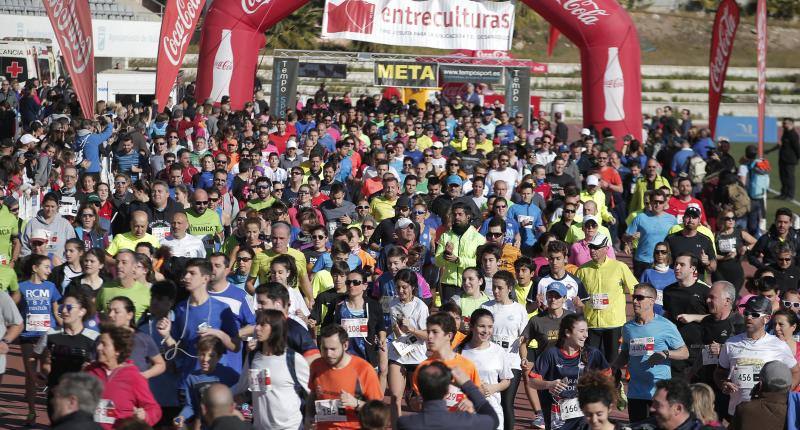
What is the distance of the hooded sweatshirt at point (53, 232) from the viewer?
40.2 feet

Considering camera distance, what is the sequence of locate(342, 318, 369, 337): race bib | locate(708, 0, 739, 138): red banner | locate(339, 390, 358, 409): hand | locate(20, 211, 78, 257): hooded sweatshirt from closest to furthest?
locate(339, 390, 358, 409): hand, locate(342, 318, 369, 337): race bib, locate(20, 211, 78, 257): hooded sweatshirt, locate(708, 0, 739, 138): red banner

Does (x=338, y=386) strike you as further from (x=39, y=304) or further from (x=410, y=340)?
(x=39, y=304)

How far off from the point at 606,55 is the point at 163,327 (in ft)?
58.8

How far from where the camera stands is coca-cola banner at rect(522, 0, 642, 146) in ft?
82.4

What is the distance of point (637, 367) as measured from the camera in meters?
9.26

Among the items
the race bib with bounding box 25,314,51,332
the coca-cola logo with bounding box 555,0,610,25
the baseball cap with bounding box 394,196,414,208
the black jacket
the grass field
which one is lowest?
the grass field

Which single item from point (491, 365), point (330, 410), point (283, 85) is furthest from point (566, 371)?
point (283, 85)

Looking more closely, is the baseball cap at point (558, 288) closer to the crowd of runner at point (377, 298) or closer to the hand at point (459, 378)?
the crowd of runner at point (377, 298)

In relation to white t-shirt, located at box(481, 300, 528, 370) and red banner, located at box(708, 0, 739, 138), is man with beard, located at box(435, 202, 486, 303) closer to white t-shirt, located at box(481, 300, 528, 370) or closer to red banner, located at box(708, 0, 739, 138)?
white t-shirt, located at box(481, 300, 528, 370)

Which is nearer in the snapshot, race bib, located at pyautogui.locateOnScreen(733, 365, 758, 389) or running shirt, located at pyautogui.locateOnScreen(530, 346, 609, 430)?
race bib, located at pyautogui.locateOnScreen(733, 365, 758, 389)

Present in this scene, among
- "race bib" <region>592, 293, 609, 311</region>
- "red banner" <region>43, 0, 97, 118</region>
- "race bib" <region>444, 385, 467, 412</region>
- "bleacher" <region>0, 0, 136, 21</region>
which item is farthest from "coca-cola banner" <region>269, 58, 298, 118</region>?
"race bib" <region>444, 385, 467, 412</region>

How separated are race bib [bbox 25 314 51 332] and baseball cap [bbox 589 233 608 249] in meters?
4.46

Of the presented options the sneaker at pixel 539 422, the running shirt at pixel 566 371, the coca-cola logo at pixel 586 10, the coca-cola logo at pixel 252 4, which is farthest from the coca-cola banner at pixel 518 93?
the running shirt at pixel 566 371

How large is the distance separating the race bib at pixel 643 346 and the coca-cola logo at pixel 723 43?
53.5 feet
